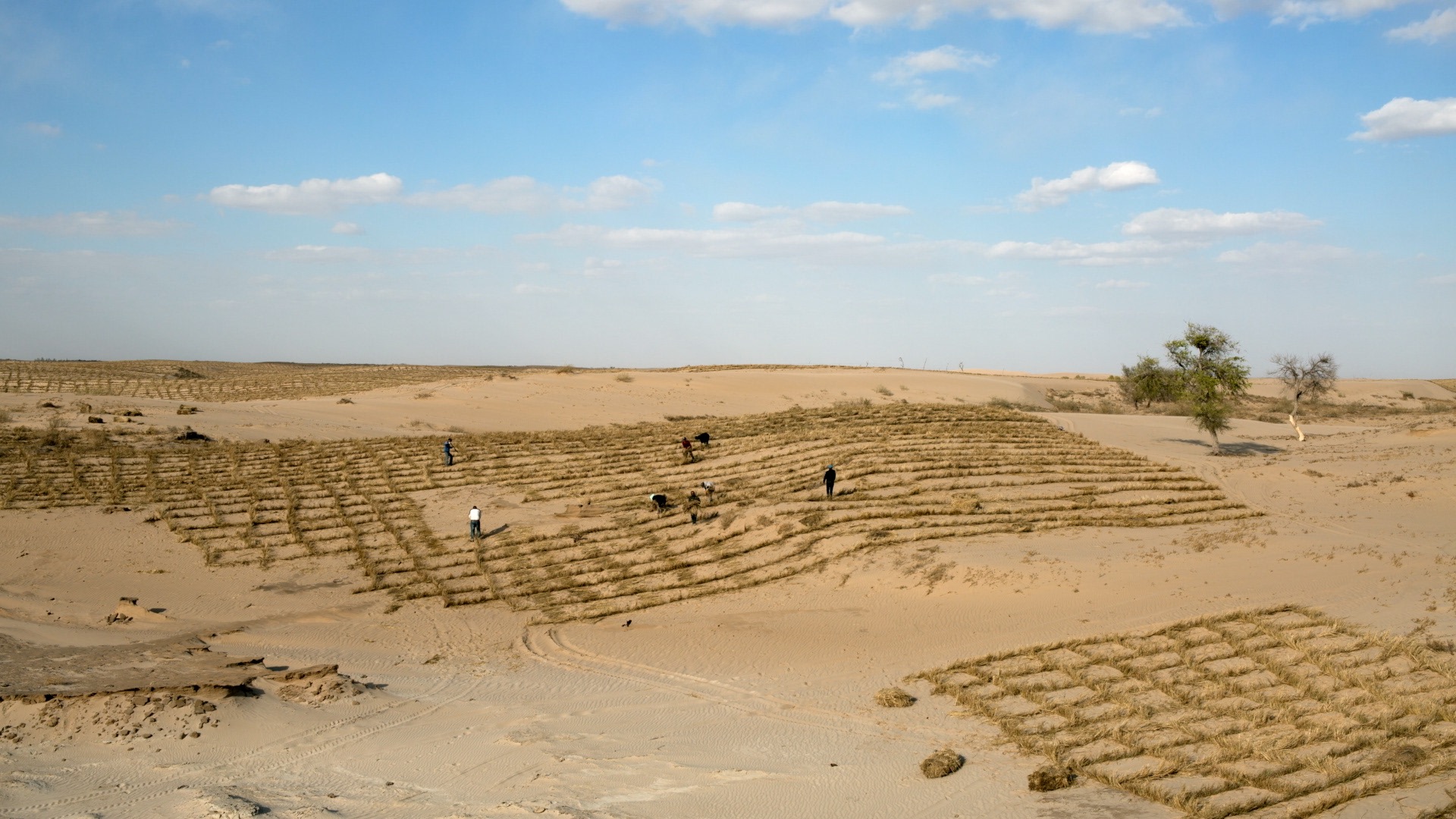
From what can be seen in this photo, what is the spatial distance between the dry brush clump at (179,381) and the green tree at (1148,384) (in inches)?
2042

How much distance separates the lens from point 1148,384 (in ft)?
155

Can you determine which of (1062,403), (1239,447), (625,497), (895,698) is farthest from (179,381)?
(895,698)

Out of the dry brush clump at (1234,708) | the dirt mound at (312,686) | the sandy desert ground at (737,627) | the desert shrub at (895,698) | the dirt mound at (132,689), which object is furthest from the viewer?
the desert shrub at (895,698)

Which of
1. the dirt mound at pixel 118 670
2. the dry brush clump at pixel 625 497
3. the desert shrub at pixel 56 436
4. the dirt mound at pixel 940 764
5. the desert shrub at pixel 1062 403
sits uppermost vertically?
the desert shrub at pixel 1062 403

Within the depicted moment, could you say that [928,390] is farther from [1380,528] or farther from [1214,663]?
[1214,663]

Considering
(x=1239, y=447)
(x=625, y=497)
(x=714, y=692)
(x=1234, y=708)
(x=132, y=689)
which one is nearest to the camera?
(x=1234, y=708)

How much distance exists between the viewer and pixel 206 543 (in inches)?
953

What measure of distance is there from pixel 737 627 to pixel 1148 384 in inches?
1418

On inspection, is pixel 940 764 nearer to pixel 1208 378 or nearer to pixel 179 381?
pixel 1208 378

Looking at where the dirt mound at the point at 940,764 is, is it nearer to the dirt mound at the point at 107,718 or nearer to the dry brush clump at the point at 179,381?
the dirt mound at the point at 107,718

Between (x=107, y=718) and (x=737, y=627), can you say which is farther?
(x=737, y=627)

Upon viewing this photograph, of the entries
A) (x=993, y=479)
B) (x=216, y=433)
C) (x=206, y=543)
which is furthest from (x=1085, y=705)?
(x=216, y=433)

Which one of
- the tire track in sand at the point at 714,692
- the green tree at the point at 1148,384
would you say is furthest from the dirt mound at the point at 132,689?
the green tree at the point at 1148,384

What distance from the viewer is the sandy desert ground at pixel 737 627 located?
444 inches
